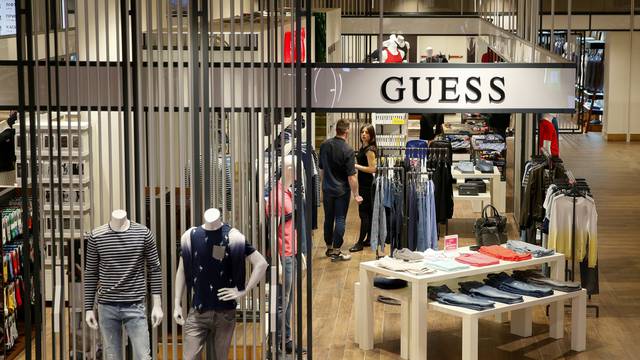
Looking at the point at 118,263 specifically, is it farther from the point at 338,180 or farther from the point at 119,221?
the point at 338,180

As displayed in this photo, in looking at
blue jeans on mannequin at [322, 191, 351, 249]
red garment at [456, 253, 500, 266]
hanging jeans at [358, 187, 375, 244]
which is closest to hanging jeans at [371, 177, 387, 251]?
blue jeans on mannequin at [322, 191, 351, 249]

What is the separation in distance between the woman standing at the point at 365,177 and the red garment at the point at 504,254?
10.6 feet

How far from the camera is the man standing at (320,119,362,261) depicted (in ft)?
37.1

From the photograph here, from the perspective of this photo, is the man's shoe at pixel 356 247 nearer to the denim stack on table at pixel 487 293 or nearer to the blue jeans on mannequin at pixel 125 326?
the denim stack on table at pixel 487 293

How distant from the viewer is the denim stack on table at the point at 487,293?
814 cm

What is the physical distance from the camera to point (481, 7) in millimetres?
20188

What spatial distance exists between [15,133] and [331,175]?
10.9 ft

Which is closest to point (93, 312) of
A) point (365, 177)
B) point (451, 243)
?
point (451, 243)

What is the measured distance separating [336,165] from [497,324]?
2834 millimetres

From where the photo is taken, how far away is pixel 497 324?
9305mm

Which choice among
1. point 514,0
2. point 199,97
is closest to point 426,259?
point 199,97

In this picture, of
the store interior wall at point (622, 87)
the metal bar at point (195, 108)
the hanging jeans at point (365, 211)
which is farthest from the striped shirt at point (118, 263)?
the store interior wall at point (622, 87)

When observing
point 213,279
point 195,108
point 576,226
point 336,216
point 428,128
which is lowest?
point 336,216

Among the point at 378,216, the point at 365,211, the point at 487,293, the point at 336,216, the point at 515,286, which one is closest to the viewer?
the point at 487,293
